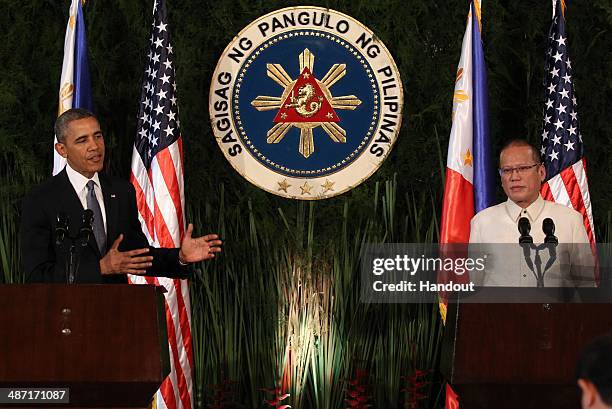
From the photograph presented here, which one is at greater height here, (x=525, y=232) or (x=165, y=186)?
(x=165, y=186)

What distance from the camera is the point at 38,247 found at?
324 cm

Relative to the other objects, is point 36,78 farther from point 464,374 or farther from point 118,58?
point 464,374

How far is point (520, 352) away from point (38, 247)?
170 cm

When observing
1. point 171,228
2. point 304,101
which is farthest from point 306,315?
point 304,101

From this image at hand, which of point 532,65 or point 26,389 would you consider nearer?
point 26,389

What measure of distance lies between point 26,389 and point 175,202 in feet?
7.30

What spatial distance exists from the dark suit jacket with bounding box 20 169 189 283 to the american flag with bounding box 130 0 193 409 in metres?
1.14

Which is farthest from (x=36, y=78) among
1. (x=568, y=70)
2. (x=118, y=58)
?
(x=568, y=70)

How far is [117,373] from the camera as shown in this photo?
262 centimetres

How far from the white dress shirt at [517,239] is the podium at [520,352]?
0.97 metres

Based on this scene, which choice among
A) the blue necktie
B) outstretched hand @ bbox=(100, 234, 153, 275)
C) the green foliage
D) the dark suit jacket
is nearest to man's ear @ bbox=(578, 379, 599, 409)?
outstretched hand @ bbox=(100, 234, 153, 275)

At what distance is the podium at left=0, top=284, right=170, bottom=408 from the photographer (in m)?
2.61

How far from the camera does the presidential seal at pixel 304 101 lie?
5.25 metres

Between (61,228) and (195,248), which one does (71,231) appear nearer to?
(195,248)
